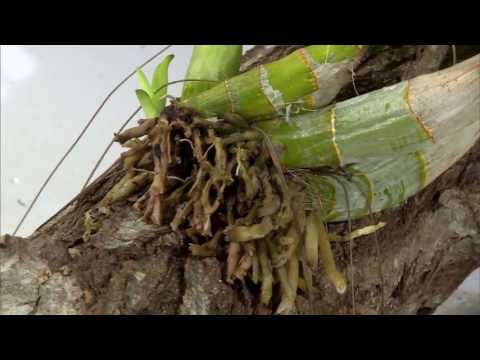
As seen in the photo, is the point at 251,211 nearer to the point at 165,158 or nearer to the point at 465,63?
the point at 165,158

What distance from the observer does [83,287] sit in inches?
33.7

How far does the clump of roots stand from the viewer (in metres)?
0.87

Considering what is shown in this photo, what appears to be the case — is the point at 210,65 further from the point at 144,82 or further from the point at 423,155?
the point at 423,155

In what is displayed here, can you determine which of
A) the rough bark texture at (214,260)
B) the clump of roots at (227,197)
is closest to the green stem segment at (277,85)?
the clump of roots at (227,197)

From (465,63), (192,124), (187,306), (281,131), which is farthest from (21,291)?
(465,63)

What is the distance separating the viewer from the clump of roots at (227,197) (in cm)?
87

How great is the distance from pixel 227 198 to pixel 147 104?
227 millimetres

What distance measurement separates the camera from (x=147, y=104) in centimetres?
96

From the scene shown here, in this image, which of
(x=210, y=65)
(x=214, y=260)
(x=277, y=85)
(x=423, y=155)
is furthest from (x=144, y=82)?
(x=423, y=155)

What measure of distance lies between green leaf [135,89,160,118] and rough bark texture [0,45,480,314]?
0.15 metres

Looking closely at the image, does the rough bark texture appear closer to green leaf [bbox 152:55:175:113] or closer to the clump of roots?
the clump of roots

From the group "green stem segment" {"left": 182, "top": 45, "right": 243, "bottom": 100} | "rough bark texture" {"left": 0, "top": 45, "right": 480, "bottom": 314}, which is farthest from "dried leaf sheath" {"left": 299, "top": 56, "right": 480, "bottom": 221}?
"green stem segment" {"left": 182, "top": 45, "right": 243, "bottom": 100}

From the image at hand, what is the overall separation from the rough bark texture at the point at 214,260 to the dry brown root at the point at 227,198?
34 mm

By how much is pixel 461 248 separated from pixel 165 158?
75 centimetres
